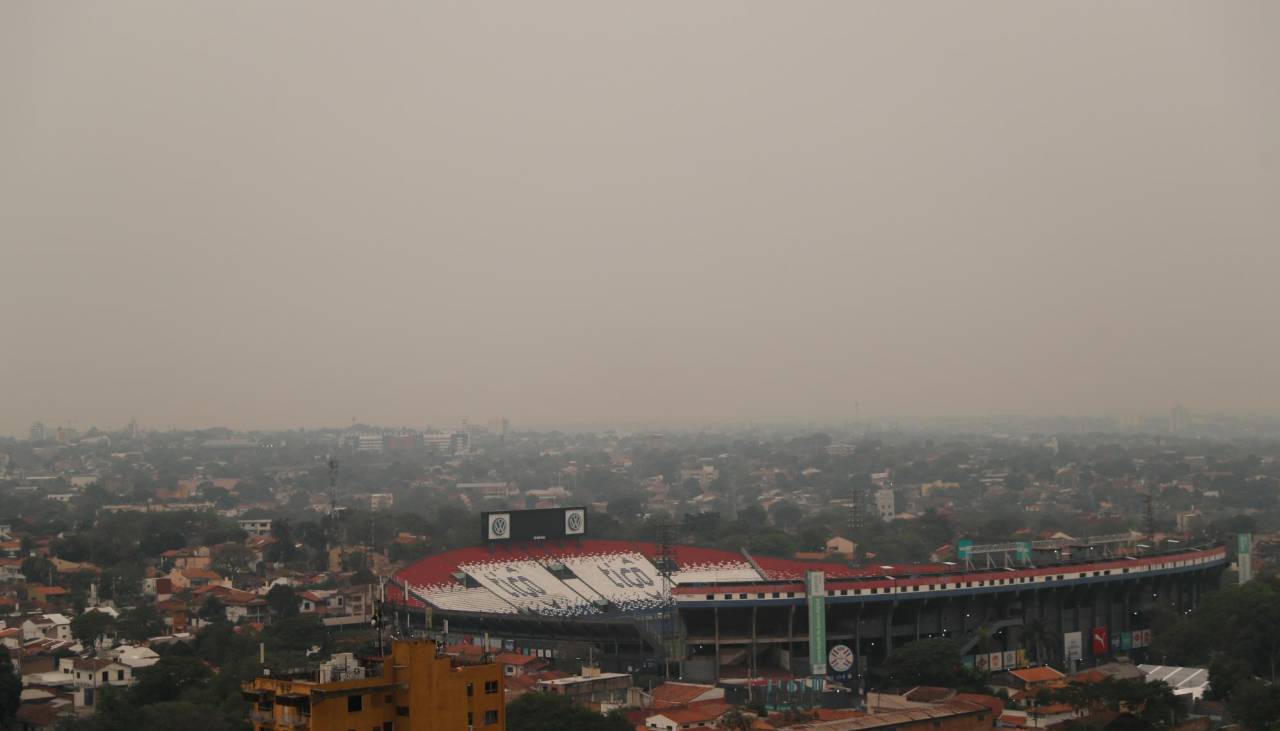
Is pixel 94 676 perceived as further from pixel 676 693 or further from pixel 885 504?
pixel 885 504

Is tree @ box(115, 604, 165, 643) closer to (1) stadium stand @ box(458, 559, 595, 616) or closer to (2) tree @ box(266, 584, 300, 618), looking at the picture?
(2) tree @ box(266, 584, 300, 618)

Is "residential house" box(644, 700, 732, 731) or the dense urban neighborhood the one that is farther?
"residential house" box(644, 700, 732, 731)

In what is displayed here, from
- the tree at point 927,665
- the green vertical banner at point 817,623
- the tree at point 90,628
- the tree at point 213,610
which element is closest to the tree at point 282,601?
the tree at point 213,610

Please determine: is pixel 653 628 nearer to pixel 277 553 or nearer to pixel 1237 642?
pixel 1237 642

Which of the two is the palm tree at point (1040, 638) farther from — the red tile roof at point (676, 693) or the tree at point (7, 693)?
the tree at point (7, 693)

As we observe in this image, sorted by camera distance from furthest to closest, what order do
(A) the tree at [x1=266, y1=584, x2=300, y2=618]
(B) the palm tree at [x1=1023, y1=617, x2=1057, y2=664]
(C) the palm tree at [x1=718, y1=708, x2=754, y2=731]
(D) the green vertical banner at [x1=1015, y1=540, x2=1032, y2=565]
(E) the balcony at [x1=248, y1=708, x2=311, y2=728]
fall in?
(A) the tree at [x1=266, y1=584, x2=300, y2=618], (D) the green vertical banner at [x1=1015, y1=540, x2=1032, y2=565], (B) the palm tree at [x1=1023, y1=617, x2=1057, y2=664], (C) the palm tree at [x1=718, y1=708, x2=754, y2=731], (E) the balcony at [x1=248, y1=708, x2=311, y2=728]

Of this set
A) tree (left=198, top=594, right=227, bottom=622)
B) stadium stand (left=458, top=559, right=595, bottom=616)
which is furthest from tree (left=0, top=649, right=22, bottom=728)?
tree (left=198, top=594, right=227, bottom=622)
